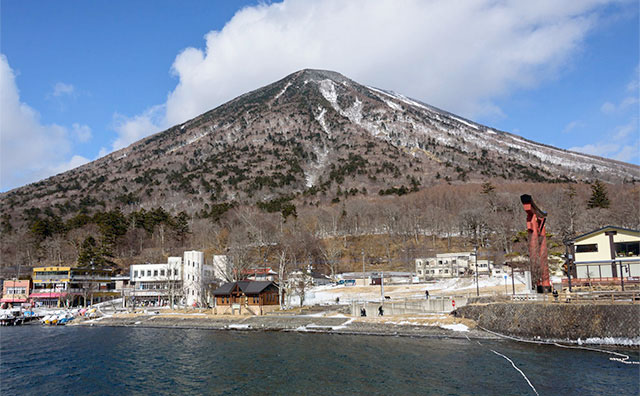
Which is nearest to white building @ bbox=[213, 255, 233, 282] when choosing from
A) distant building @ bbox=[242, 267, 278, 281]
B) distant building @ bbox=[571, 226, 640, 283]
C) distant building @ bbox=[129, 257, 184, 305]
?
distant building @ bbox=[242, 267, 278, 281]

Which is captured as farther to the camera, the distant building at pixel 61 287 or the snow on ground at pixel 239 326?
the distant building at pixel 61 287

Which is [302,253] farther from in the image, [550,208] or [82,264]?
[550,208]

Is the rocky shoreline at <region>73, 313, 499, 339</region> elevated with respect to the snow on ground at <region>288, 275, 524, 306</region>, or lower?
lower

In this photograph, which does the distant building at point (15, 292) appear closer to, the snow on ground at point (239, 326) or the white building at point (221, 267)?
the white building at point (221, 267)

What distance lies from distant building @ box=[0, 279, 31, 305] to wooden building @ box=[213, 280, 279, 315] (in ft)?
159

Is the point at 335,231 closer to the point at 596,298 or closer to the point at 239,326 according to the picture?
the point at 239,326

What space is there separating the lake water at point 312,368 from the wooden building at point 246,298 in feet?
49.7

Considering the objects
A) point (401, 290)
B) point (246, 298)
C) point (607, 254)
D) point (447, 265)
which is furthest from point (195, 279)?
point (607, 254)

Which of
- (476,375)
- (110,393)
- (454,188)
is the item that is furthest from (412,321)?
(454,188)

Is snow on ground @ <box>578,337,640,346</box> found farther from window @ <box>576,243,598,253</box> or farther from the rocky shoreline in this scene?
window @ <box>576,243,598,253</box>

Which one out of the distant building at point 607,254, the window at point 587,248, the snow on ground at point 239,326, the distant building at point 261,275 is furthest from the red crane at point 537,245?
the distant building at point 261,275

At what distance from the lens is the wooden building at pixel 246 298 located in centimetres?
5319

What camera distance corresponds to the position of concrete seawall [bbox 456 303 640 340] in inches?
1117

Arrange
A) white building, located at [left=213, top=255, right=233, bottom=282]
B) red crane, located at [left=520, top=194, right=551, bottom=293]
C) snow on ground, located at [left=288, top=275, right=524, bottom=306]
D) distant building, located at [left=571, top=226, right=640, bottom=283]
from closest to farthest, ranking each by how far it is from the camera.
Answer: red crane, located at [left=520, top=194, right=551, bottom=293], distant building, located at [left=571, top=226, right=640, bottom=283], snow on ground, located at [left=288, top=275, right=524, bottom=306], white building, located at [left=213, top=255, right=233, bottom=282]
